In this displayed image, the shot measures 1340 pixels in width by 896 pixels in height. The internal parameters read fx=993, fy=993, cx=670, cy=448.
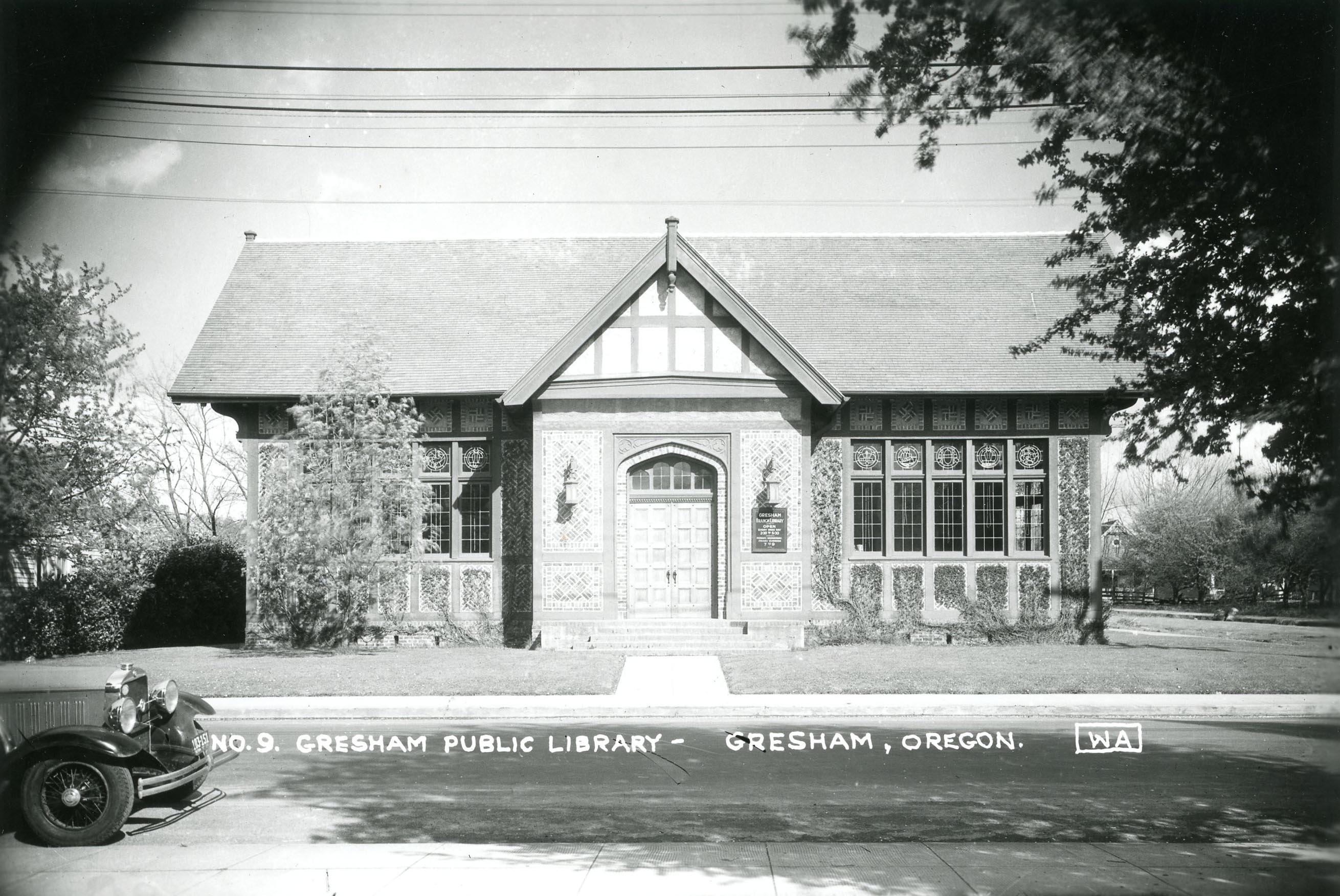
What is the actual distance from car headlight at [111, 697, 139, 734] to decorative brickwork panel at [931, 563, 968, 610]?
1785 centimetres

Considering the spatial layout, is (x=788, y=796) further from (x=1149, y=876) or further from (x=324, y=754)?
(x=324, y=754)

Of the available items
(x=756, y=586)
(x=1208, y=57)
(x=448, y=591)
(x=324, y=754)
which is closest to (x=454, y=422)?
(x=448, y=591)

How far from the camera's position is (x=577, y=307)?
24.1 m

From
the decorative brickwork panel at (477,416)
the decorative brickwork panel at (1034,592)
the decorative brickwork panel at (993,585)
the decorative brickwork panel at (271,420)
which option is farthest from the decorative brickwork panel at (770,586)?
the decorative brickwork panel at (271,420)

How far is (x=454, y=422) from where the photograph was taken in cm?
2231

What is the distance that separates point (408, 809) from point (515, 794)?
0.94 metres

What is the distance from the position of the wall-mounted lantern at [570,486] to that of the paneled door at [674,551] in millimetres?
1296

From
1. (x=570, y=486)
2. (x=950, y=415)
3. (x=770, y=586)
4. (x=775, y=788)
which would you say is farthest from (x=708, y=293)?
(x=775, y=788)

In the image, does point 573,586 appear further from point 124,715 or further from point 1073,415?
point 124,715

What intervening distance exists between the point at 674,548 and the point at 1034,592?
8047mm

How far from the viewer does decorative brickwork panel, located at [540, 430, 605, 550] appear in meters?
20.5

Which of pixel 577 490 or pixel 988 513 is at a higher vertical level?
pixel 577 490

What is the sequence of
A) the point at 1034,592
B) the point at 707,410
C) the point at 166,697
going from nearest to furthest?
the point at 166,697 < the point at 707,410 < the point at 1034,592

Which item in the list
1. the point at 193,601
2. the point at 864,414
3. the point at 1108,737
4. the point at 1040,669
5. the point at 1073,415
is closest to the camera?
the point at 1108,737
